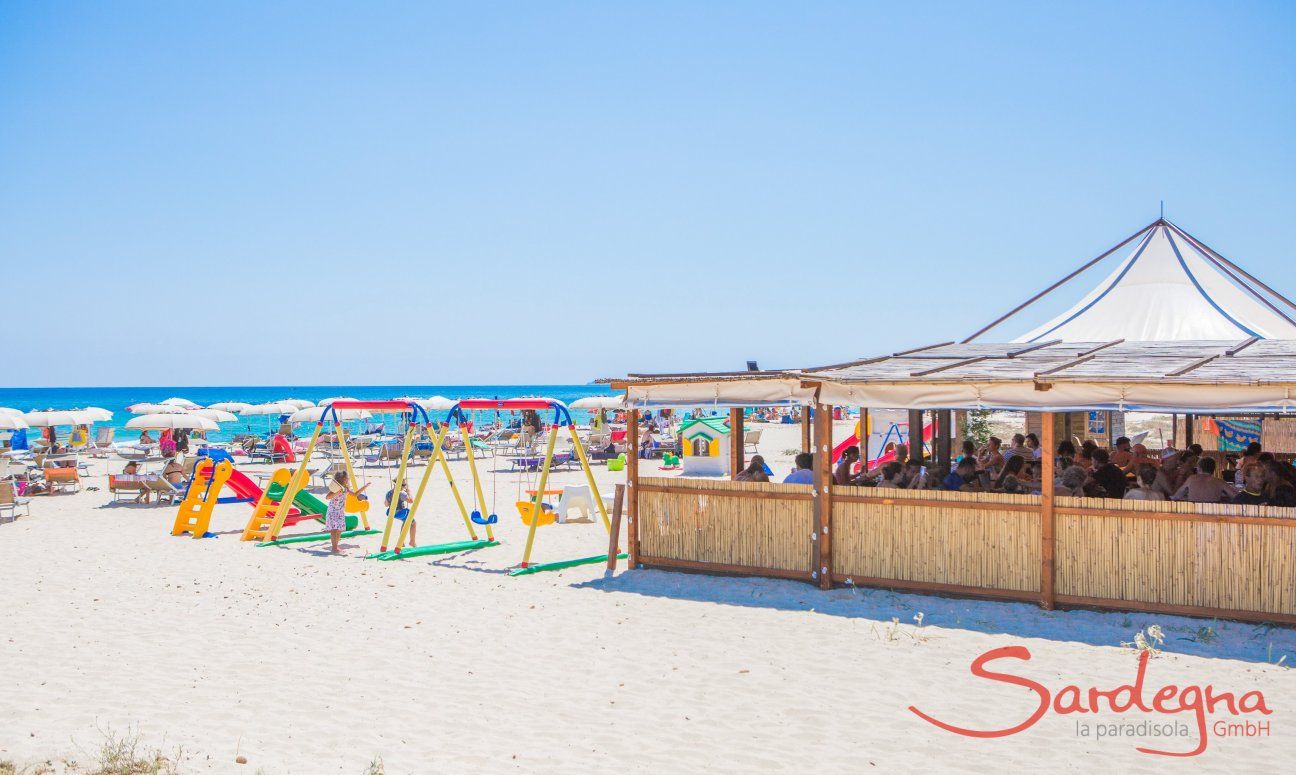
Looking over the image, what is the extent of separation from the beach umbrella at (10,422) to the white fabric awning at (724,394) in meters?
18.1

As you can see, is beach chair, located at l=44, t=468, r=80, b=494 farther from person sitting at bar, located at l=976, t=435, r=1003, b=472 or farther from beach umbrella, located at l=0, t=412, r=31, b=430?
person sitting at bar, located at l=976, t=435, r=1003, b=472

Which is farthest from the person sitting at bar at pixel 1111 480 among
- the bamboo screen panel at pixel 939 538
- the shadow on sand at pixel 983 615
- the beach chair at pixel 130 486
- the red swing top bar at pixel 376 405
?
the beach chair at pixel 130 486

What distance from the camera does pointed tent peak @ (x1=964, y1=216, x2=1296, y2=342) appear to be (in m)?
12.2

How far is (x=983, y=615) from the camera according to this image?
816 cm

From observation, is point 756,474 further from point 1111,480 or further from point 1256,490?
point 1256,490

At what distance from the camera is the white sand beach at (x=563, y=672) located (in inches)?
210

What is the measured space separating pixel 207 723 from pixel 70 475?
1698 centimetres

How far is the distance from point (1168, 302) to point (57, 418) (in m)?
28.3

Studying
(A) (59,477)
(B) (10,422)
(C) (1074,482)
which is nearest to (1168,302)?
(C) (1074,482)

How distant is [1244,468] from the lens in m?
10.8

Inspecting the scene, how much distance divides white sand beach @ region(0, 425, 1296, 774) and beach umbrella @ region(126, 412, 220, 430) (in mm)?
11901

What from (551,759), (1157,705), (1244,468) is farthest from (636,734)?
(1244,468)

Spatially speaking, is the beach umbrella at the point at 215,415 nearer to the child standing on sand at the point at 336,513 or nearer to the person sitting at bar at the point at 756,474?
the child standing on sand at the point at 336,513

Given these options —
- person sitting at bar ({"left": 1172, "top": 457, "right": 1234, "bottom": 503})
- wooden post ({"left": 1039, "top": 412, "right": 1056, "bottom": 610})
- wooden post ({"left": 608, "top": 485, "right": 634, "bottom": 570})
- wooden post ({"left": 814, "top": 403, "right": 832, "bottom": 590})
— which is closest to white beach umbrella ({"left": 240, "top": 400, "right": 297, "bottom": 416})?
wooden post ({"left": 608, "top": 485, "right": 634, "bottom": 570})
